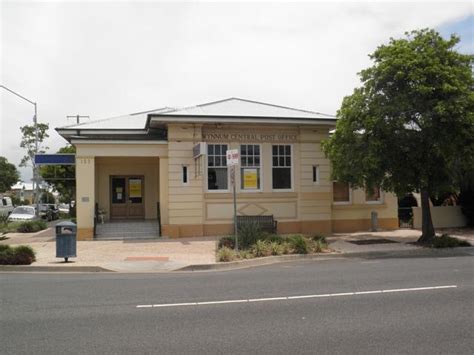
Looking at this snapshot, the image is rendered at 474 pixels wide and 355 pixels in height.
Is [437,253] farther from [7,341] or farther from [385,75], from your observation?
[7,341]

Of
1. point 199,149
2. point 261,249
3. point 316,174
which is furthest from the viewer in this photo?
point 316,174

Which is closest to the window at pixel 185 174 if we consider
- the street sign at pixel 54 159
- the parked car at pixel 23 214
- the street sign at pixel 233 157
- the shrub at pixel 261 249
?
the street sign at pixel 54 159

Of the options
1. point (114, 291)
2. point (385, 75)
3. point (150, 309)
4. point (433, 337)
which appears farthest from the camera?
point (385, 75)

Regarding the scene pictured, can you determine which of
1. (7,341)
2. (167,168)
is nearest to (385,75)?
(167,168)

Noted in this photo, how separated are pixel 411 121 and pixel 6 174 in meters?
67.9

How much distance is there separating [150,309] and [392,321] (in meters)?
3.60

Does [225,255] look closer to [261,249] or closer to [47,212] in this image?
[261,249]

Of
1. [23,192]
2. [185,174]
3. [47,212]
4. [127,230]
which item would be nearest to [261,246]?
[185,174]

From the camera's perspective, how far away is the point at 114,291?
948 centimetres

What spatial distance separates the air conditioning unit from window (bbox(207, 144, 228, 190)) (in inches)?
40.0

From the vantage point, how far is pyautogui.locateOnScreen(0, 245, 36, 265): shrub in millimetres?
12953

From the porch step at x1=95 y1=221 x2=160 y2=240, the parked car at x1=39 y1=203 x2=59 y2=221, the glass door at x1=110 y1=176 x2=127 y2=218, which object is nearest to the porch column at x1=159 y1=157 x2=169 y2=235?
the porch step at x1=95 y1=221 x2=160 y2=240

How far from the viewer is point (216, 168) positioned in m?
20.8

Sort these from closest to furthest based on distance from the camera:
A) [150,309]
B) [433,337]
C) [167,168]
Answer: [433,337]
[150,309]
[167,168]
